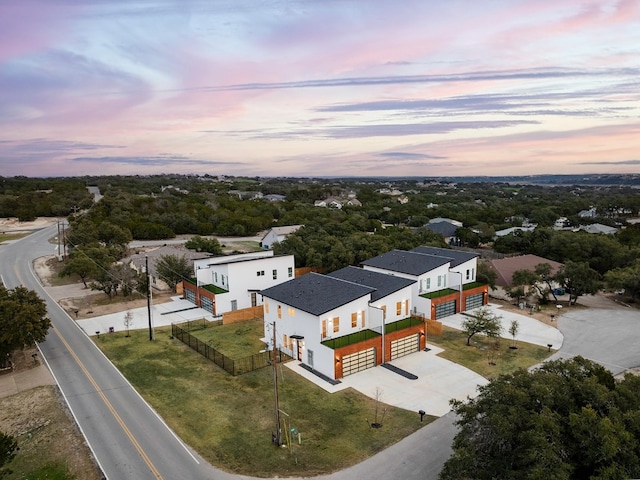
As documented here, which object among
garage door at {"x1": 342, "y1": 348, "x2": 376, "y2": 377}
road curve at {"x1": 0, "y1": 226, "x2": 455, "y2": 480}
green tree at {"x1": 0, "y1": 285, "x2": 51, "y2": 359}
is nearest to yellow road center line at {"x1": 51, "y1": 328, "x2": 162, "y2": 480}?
road curve at {"x1": 0, "y1": 226, "x2": 455, "y2": 480}

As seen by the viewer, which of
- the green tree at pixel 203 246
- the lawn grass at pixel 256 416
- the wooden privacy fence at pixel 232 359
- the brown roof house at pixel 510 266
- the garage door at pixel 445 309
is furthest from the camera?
the green tree at pixel 203 246

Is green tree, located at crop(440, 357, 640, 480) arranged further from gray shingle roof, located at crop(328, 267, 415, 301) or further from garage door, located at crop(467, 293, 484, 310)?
garage door, located at crop(467, 293, 484, 310)

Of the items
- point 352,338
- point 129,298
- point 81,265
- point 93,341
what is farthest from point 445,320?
point 81,265

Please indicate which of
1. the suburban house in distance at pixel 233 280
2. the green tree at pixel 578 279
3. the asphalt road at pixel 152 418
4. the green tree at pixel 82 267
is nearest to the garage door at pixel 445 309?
the asphalt road at pixel 152 418

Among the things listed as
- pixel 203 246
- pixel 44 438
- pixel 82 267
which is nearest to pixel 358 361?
pixel 44 438

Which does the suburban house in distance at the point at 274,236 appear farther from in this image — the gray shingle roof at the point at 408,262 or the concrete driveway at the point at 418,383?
the concrete driveway at the point at 418,383

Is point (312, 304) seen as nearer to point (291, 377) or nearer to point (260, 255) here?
point (291, 377)
